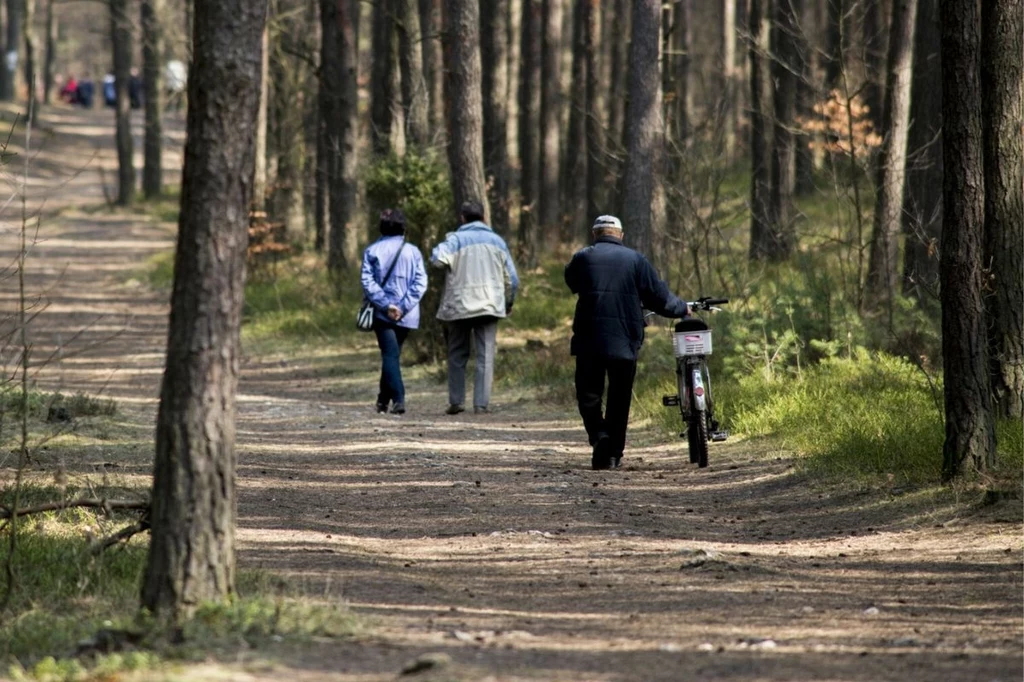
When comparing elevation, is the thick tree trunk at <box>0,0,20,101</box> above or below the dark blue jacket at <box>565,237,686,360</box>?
above

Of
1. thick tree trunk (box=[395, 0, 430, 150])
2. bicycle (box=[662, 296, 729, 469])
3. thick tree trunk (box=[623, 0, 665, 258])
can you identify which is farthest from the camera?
thick tree trunk (box=[395, 0, 430, 150])

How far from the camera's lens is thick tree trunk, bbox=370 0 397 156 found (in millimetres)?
24375

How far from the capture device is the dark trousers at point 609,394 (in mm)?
12102

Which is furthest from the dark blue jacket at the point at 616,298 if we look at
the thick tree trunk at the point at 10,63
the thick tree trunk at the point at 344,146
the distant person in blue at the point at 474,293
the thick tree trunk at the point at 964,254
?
the thick tree trunk at the point at 10,63

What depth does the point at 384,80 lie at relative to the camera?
86.8 ft

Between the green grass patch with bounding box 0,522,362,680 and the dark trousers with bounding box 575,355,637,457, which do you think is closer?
the green grass patch with bounding box 0,522,362,680

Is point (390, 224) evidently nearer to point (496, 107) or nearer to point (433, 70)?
point (496, 107)

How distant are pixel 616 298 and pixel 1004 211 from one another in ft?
9.85

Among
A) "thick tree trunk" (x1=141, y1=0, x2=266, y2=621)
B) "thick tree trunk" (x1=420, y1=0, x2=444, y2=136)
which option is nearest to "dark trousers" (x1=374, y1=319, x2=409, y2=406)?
"thick tree trunk" (x1=141, y1=0, x2=266, y2=621)

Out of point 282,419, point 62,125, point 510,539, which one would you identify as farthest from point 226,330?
point 62,125

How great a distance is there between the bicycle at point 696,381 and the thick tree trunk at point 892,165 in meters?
6.64

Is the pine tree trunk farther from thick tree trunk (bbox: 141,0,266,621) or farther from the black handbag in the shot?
thick tree trunk (bbox: 141,0,266,621)

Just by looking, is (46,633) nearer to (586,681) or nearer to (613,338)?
(586,681)

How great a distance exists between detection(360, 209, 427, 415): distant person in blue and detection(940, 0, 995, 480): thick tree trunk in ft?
22.0
